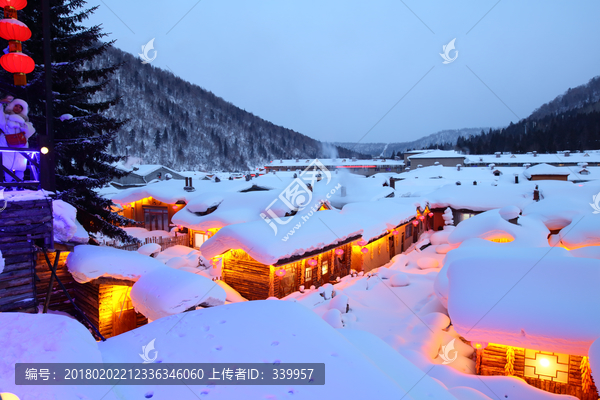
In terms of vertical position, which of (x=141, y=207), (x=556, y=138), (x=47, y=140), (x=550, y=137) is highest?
(x=550, y=137)

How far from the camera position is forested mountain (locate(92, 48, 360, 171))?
9675 cm

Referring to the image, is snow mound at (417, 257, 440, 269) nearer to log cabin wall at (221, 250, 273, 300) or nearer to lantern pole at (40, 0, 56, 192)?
log cabin wall at (221, 250, 273, 300)

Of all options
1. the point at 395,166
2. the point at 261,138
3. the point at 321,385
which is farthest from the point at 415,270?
the point at 261,138

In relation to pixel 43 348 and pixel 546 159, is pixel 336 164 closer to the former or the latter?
pixel 546 159

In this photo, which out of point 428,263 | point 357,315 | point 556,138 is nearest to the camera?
point 357,315

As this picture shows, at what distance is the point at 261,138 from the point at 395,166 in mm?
71670

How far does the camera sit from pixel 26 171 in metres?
6.81

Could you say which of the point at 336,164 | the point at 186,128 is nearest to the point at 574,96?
the point at 336,164

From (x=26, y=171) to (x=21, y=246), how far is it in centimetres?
171

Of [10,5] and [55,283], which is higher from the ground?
[10,5]

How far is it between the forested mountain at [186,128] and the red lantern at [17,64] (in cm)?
7751

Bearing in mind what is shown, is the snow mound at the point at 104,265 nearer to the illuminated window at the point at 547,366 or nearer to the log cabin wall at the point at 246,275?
the log cabin wall at the point at 246,275

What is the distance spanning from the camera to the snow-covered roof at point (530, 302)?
7.98 metres

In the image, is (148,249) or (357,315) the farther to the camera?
(148,249)
